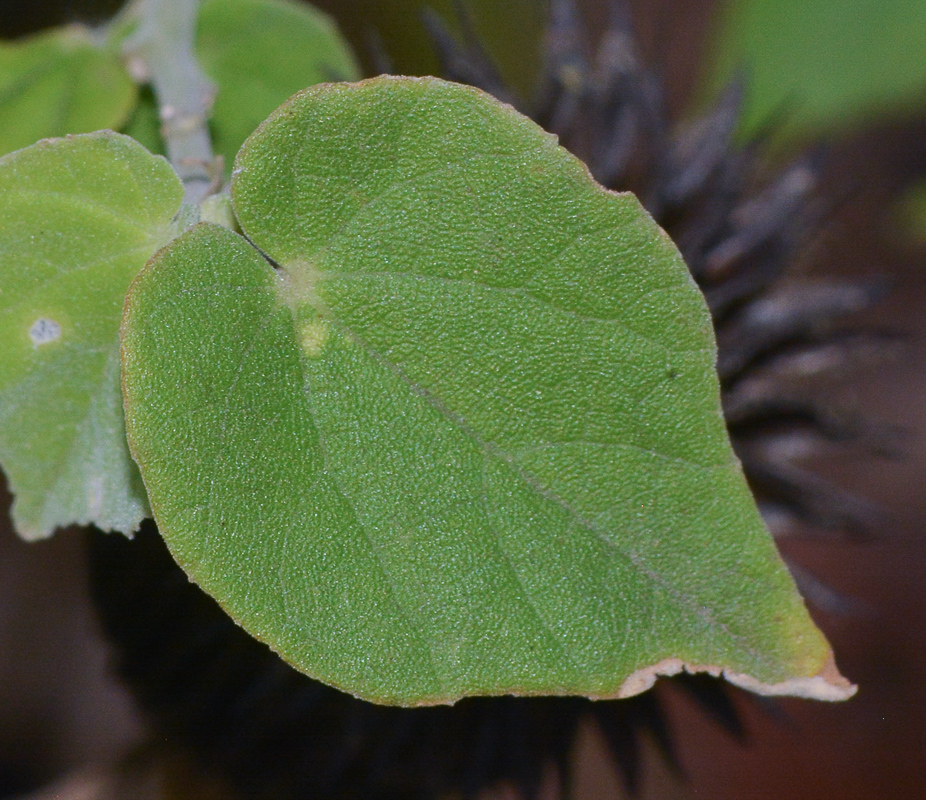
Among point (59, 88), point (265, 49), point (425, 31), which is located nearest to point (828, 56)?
point (425, 31)

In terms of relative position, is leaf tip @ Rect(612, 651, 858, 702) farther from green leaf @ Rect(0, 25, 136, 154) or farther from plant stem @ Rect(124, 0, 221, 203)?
green leaf @ Rect(0, 25, 136, 154)

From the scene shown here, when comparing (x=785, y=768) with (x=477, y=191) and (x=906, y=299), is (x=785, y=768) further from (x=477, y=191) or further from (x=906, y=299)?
(x=477, y=191)

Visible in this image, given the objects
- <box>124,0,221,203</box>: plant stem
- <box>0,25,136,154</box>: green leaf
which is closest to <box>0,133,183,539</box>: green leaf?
<box>124,0,221,203</box>: plant stem

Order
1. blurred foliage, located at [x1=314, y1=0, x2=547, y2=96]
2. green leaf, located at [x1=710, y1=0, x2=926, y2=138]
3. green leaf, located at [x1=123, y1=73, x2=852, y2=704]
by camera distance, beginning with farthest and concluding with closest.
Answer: blurred foliage, located at [x1=314, y1=0, x2=547, y2=96] < green leaf, located at [x1=710, y1=0, x2=926, y2=138] < green leaf, located at [x1=123, y1=73, x2=852, y2=704]

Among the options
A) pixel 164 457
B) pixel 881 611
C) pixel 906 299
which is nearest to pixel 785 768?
pixel 881 611

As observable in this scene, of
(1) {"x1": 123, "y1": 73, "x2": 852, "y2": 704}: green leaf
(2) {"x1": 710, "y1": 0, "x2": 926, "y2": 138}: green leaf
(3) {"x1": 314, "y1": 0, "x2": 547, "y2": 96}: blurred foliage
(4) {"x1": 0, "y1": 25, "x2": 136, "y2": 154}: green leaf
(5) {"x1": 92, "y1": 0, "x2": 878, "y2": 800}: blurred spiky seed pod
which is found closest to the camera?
(1) {"x1": 123, "y1": 73, "x2": 852, "y2": 704}: green leaf

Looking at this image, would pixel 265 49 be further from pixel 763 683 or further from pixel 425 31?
pixel 425 31

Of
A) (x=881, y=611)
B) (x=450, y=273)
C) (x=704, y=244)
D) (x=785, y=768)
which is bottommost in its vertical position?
(x=785, y=768)
